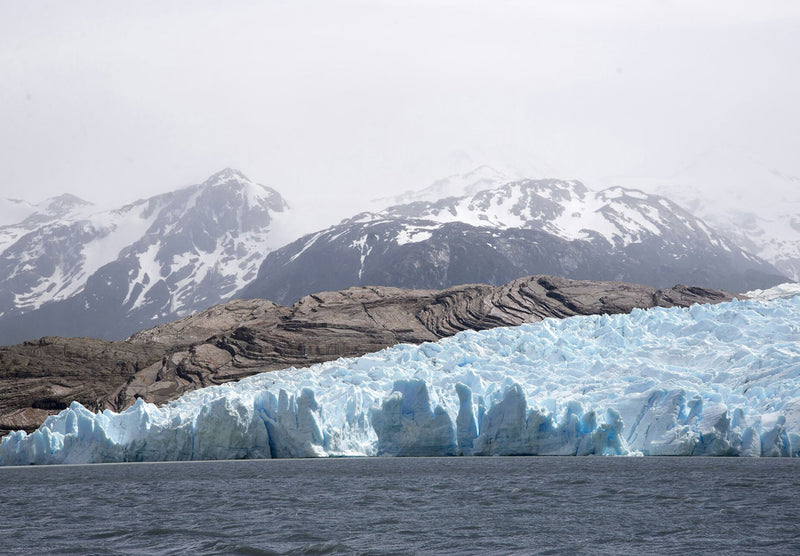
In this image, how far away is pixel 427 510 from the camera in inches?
1183

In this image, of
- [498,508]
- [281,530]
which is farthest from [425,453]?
[281,530]

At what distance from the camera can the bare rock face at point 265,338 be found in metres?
86.6

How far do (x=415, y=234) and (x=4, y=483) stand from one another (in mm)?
151018

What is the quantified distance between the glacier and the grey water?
7.63 ft

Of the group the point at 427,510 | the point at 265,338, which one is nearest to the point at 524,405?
the point at 427,510

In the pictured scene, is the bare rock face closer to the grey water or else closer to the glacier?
the glacier

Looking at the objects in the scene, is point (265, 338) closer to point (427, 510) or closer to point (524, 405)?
point (524, 405)

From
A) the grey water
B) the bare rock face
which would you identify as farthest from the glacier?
the bare rock face

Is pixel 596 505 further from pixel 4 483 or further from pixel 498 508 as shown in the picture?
pixel 4 483

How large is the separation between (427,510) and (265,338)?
6598 cm

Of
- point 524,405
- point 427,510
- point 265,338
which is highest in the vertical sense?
point 265,338

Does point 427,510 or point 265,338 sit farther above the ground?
point 265,338

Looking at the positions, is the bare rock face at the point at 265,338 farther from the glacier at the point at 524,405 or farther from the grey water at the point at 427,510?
the grey water at the point at 427,510

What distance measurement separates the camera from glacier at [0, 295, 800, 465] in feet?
159
